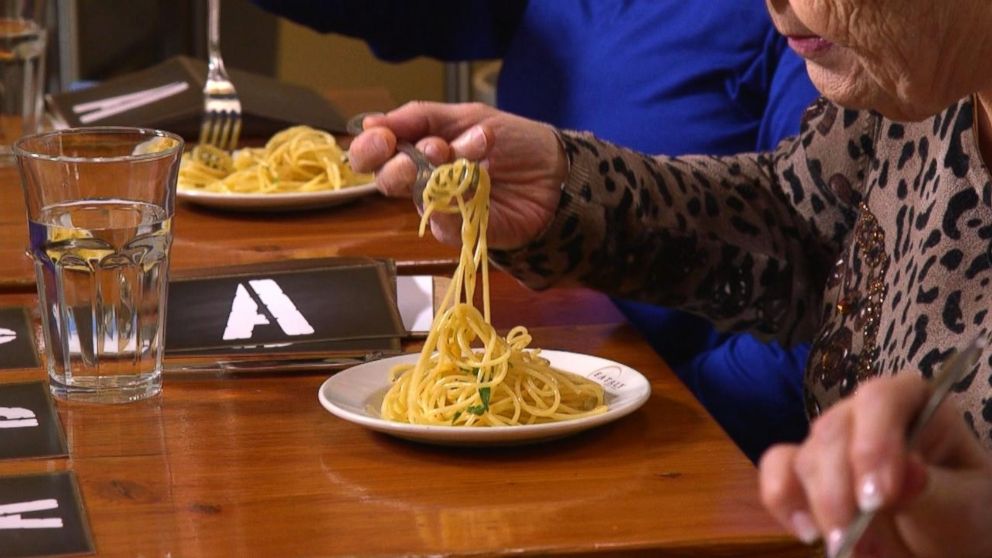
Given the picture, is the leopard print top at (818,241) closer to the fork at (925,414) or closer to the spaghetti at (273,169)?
the spaghetti at (273,169)

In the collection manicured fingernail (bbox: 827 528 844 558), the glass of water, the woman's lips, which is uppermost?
manicured fingernail (bbox: 827 528 844 558)

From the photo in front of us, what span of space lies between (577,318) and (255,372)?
14.1 inches

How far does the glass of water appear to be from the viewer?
121cm

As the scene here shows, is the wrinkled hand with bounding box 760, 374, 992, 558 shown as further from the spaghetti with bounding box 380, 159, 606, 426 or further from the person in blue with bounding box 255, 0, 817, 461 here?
the person in blue with bounding box 255, 0, 817, 461

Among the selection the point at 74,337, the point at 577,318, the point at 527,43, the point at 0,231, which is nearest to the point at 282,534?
the point at 74,337

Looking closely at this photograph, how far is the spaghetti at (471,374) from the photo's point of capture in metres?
1.17

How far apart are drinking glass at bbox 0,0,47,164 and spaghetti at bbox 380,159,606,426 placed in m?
0.95

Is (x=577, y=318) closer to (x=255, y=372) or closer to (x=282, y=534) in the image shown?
(x=255, y=372)

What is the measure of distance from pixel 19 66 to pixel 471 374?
3.67 ft

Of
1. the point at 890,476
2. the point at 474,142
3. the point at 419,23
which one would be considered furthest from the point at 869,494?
the point at 419,23

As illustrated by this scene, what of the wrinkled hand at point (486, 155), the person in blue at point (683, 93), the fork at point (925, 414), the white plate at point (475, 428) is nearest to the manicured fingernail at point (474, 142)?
the wrinkled hand at point (486, 155)

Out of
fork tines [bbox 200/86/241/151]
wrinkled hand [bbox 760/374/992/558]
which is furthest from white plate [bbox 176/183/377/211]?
wrinkled hand [bbox 760/374/992/558]

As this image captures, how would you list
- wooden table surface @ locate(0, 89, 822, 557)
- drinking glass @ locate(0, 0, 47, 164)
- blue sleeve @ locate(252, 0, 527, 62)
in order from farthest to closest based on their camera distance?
blue sleeve @ locate(252, 0, 527, 62) → drinking glass @ locate(0, 0, 47, 164) → wooden table surface @ locate(0, 89, 822, 557)

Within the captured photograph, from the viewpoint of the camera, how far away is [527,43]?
2.41 m
